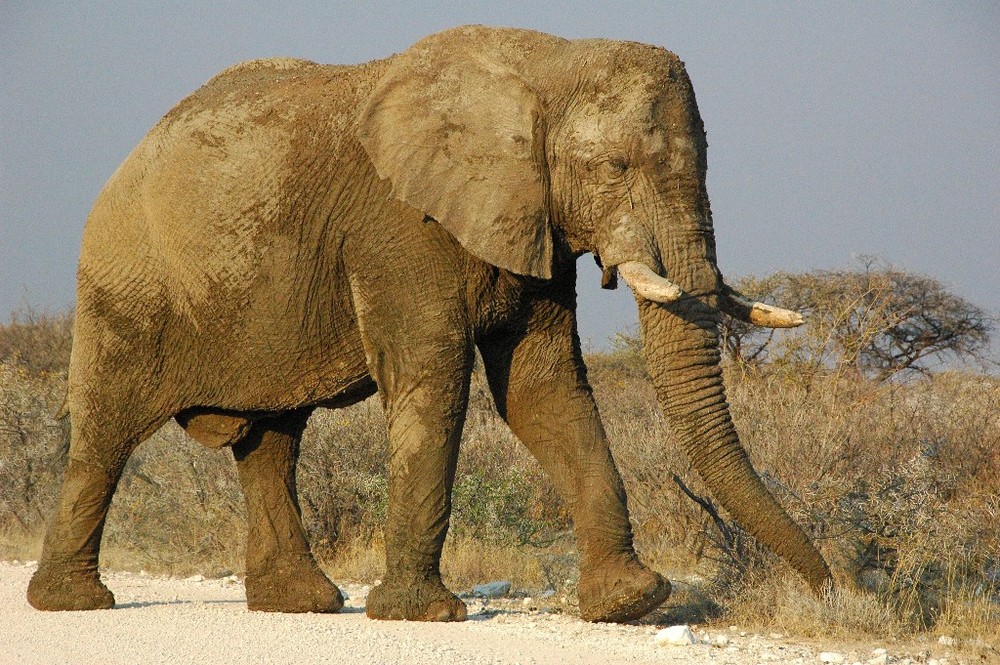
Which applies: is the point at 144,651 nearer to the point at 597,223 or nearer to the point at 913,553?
the point at 597,223

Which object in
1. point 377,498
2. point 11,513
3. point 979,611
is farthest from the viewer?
Result: point 11,513

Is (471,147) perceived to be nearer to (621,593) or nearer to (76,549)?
(621,593)

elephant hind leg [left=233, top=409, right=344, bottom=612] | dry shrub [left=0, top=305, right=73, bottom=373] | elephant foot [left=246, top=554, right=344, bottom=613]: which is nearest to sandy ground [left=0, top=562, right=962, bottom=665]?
elephant foot [left=246, top=554, right=344, bottom=613]

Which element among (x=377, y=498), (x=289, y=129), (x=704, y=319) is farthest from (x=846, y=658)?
(x=377, y=498)

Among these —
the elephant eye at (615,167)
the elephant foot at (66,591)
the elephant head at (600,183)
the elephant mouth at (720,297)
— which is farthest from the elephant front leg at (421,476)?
the elephant foot at (66,591)

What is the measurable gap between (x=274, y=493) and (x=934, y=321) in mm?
17209

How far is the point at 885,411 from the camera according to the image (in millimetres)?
12852

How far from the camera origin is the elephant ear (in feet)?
25.9

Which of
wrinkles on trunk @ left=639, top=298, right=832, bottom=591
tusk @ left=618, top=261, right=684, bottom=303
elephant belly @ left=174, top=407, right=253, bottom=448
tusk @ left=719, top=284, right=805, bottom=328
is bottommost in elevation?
elephant belly @ left=174, top=407, right=253, bottom=448

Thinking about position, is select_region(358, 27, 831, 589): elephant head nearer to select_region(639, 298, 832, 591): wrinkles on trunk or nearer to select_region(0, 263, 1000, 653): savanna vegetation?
select_region(639, 298, 832, 591): wrinkles on trunk

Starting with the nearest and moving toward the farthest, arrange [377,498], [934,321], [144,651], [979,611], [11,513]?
[144,651]
[979,611]
[377,498]
[11,513]
[934,321]

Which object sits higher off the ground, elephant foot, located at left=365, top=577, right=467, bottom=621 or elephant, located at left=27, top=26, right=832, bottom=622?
elephant, located at left=27, top=26, right=832, bottom=622

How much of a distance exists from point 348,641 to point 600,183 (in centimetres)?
269

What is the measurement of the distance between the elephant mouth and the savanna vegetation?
5.08 ft
